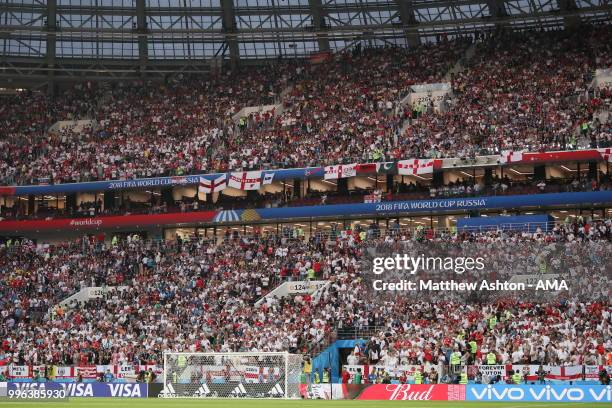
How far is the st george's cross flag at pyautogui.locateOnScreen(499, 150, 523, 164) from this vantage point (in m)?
63.5

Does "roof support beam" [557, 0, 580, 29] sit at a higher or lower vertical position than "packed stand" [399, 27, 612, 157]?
higher

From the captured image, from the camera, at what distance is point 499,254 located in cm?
5212

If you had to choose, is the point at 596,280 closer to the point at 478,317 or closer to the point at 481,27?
the point at 478,317

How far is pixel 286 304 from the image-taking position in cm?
5619

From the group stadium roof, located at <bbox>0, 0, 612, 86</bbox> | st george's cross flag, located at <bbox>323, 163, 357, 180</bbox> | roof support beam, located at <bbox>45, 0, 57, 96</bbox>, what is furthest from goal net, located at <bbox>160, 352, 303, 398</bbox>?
roof support beam, located at <bbox>45, 0, 57, 96</bbox>

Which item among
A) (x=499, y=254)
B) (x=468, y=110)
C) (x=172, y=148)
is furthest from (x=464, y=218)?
(x=172, y=148)

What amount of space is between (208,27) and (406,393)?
163ft

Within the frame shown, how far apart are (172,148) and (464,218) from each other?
942 inches

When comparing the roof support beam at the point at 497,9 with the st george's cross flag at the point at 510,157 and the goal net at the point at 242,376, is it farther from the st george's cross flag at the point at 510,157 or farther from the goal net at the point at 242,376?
the goal net at the point at 242,376

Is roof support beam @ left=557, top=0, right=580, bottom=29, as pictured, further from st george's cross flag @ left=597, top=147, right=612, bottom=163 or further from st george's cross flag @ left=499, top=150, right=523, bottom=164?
st george's cross flag @ left=597, top=147, right=612, bottom=163

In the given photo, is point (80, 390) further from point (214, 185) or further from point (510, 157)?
point (510, 157)

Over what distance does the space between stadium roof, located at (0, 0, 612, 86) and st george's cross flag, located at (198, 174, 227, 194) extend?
1268 cm

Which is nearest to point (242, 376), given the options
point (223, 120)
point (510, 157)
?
point (510, 157)

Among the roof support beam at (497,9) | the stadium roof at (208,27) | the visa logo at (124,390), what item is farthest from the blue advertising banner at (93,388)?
the roof support beam at (497,9)
